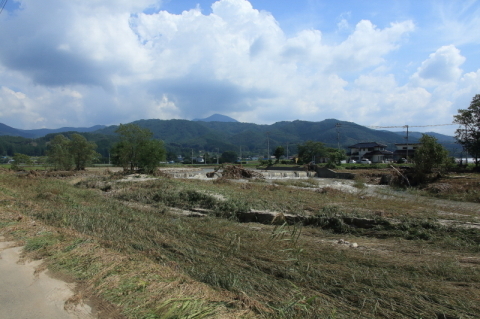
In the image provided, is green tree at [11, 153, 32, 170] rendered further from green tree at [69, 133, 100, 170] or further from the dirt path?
the dirt path

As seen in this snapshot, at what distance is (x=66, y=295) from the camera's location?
12.2 feet

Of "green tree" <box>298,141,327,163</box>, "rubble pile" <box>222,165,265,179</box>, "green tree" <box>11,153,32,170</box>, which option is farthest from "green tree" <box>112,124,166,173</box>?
"green tree" <box>298,141,327,163</box>

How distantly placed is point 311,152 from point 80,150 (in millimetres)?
50247

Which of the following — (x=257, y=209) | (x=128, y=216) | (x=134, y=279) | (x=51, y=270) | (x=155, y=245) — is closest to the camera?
(x=134, y=279)

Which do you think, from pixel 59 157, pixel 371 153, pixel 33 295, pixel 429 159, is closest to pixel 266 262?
pixel 33 295

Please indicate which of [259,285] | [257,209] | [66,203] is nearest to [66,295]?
[259,285]

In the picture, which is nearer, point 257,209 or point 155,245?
point 155,245

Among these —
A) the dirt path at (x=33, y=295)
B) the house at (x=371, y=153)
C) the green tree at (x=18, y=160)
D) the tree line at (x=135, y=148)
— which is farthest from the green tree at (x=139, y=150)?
the house at (x=371, y=153)

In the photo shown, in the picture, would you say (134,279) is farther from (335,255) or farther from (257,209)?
(257,209)

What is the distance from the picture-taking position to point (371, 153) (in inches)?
3425

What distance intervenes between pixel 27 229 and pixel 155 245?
2.88 meters

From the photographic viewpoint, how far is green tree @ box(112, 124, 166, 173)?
29953 millimetres

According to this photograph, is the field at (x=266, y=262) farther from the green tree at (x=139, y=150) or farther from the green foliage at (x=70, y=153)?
the green foliage at (x=70, y=153)

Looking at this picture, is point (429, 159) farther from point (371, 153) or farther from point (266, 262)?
point (371, 153)
